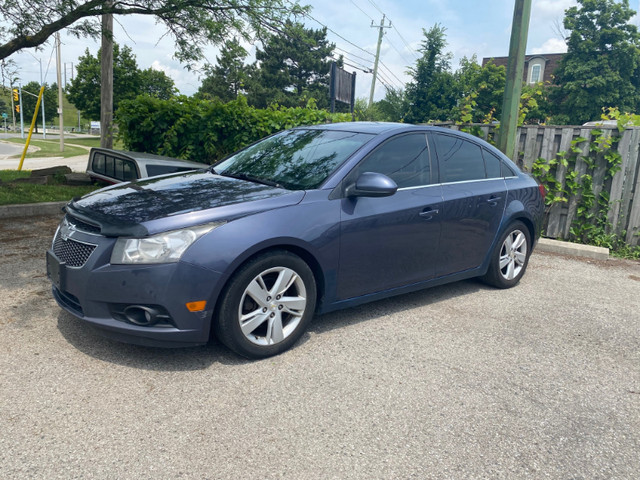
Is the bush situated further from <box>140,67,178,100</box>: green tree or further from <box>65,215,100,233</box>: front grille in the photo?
<box>140,67,178,100</box>: green tree

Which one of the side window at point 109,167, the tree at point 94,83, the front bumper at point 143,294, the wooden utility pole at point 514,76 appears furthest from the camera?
the tree at point 94,83

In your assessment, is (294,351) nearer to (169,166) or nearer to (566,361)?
(566,361)

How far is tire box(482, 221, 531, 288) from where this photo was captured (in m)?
5.34

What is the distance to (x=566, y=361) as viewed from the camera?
3.90 meters

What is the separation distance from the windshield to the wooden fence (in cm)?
448

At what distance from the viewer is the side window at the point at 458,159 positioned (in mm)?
4852

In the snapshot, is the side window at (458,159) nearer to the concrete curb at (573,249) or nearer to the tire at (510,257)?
the tire at (510,257)

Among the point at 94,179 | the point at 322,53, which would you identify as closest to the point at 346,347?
the point at 94,179

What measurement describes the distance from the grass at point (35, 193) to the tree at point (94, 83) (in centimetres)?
4068

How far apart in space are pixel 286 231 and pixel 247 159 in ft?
4.87

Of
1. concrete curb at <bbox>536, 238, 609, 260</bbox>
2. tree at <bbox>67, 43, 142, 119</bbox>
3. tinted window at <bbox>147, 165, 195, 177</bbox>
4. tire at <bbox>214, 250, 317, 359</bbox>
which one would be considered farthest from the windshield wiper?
tree at <bbox>67, 43, 142, 119</bbox>

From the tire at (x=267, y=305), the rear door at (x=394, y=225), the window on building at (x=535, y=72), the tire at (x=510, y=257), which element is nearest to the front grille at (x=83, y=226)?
the tire at (x=267, y=305)

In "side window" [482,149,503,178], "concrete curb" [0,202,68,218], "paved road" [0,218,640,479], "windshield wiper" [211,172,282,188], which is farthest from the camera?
"concrete curb" [0,202,68,218]

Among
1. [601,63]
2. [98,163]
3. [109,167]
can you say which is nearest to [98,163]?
[98,163]
